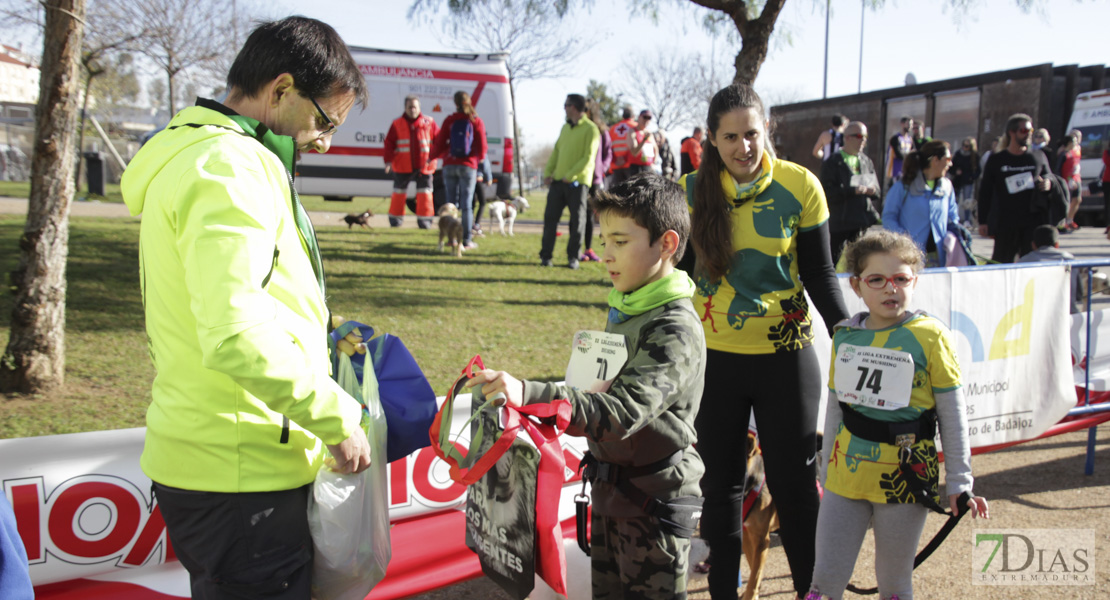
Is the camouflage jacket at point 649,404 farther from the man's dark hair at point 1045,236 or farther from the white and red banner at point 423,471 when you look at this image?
the man's dark hair at point 1045,236

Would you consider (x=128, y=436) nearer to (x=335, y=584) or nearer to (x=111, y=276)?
(x=335, y=584)

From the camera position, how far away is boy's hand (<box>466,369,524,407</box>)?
1.71 meters

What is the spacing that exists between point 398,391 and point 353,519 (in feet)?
1.29

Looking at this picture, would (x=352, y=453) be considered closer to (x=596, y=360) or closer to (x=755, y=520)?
(x=596, y=360)

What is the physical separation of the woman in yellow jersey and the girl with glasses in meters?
0.15

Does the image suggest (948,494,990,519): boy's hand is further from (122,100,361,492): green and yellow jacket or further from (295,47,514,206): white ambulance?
(295,47,514,206): white ambulance

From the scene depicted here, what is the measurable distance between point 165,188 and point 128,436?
1.90 metres

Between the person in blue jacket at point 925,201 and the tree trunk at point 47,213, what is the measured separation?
20.5 ft

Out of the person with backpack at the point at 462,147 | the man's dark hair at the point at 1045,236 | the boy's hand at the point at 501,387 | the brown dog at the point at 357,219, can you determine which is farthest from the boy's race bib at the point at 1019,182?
the brown dog at the point at 357,219

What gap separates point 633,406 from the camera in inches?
74.2

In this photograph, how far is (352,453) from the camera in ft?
5.62

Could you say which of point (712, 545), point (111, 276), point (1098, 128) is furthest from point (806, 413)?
point (1098, 128)

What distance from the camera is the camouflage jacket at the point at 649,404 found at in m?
1.83

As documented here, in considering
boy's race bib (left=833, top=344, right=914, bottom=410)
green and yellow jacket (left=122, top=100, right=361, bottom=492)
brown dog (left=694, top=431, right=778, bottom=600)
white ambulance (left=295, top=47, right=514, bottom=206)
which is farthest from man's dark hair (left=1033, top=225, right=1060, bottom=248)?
white ambulance (left=295, top=47, right=514, bottom=206)
